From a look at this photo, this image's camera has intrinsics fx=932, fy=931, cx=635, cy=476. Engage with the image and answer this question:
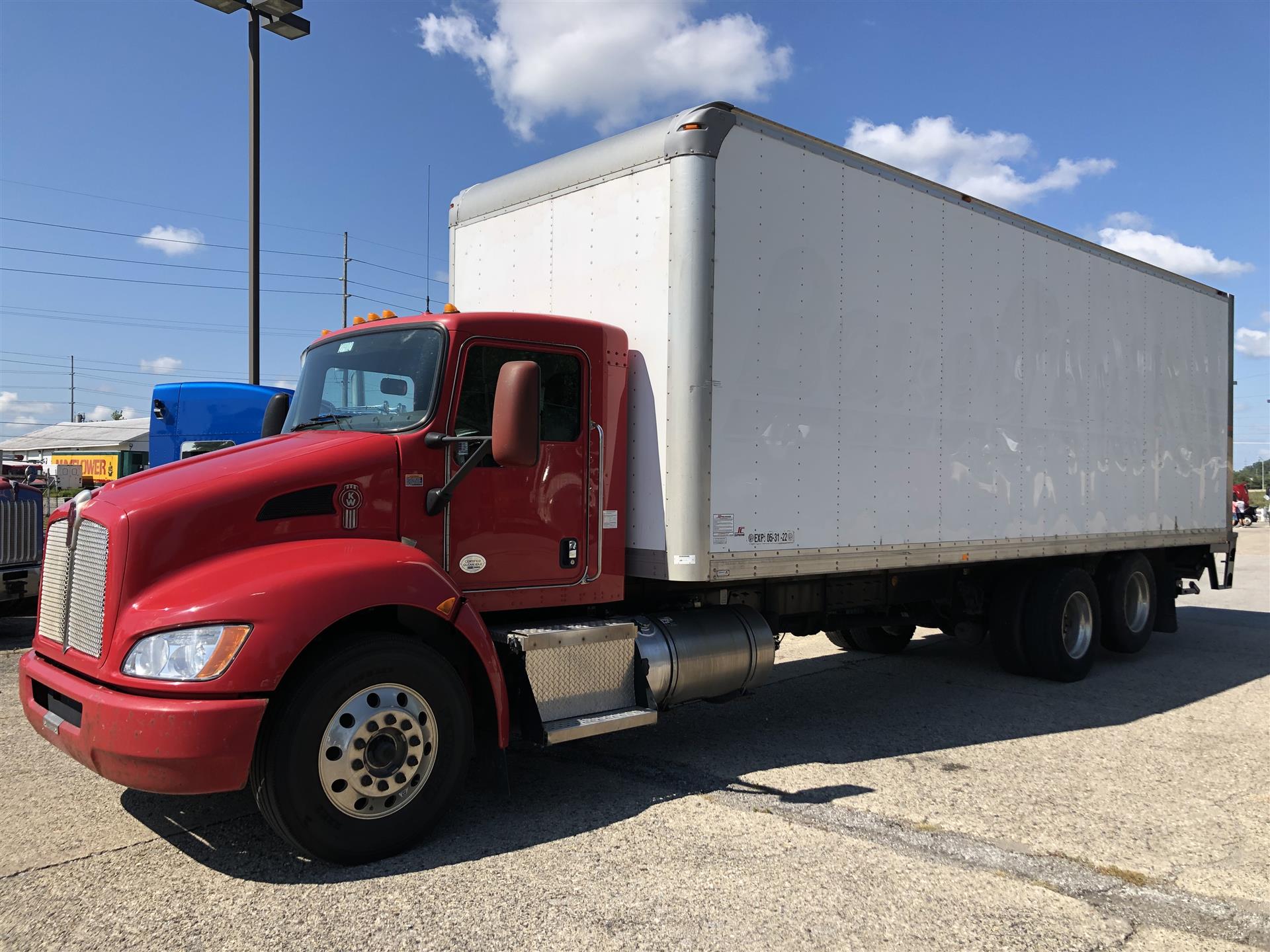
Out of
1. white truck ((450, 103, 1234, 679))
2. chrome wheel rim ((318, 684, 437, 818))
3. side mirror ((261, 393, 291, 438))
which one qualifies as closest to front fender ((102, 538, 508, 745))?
chrome wheel rim ((318, 684, 437, 818))

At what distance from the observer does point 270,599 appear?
3.88m

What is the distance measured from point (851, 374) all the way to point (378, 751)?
3.91 m

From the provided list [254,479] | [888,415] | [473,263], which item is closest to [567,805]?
[254,479]

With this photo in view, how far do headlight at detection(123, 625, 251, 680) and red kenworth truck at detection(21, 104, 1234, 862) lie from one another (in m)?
0.01

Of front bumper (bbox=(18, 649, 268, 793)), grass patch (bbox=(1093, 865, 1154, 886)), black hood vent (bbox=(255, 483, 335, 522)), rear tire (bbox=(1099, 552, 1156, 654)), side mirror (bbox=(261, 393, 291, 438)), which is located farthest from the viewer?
rear tire (bbox=(1099, 552, 1156, 654))

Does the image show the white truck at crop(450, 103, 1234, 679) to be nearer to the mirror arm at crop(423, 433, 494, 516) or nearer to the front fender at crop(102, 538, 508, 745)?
the mirror arm at crop(423, 433, 494, 516)

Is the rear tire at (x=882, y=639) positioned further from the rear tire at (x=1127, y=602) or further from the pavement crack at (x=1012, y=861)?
the pavement crack at (x=1012, y=861)

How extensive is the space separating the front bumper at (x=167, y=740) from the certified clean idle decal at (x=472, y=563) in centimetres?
131

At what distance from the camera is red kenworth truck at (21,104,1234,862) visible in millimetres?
3973

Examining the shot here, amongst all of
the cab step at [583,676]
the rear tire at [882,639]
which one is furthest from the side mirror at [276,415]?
the rear tire at [882,639]

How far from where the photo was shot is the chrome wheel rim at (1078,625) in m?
8.88

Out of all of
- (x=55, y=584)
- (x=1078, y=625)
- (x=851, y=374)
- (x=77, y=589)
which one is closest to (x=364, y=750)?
(x=77, y=589)

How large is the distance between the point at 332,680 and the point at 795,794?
2695 millimetres

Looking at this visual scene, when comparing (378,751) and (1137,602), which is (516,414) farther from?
(1137,602)
